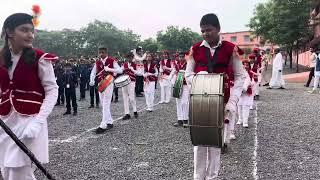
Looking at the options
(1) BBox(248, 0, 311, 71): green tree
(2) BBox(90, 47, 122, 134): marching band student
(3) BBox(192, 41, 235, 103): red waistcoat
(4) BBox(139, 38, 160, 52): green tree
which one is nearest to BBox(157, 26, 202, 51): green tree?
(4) BBox(139, 38, 160, 52): green tree

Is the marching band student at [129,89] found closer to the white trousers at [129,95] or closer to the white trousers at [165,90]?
the white trousers at [129,95]

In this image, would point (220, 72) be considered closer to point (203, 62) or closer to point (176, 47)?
point (203, 62)

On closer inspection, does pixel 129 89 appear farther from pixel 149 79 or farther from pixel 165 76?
pixel 165 76

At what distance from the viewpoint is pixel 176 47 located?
2237 inches

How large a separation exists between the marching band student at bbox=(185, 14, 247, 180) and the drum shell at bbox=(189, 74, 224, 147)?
0.34 m

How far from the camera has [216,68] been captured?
14.9 ft

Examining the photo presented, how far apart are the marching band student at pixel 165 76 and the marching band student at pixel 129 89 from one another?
1.24m

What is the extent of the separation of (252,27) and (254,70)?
3717 cm

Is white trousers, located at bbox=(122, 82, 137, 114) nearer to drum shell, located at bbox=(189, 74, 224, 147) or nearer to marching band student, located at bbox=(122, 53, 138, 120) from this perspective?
marching band student, located at bbox=(122, 53, 138, 120)

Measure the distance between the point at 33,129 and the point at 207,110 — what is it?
176 cm

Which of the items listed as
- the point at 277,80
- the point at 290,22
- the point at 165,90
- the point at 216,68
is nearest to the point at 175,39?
the point at 290,22

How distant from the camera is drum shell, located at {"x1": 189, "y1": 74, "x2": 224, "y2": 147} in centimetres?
404

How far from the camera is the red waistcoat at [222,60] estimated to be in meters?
4.51

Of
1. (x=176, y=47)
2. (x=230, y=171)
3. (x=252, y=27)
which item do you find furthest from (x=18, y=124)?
(x=176, y=47)
